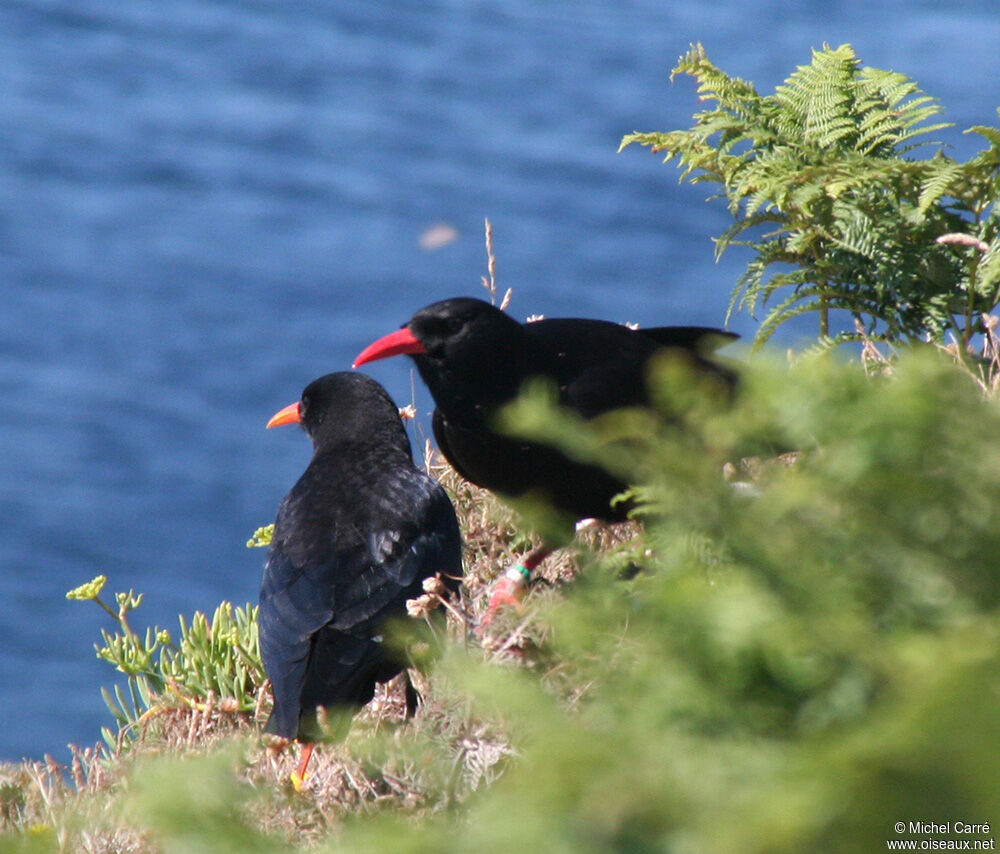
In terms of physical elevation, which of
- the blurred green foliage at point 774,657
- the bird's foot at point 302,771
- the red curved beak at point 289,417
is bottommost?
the blurred green foliage at point 774,657

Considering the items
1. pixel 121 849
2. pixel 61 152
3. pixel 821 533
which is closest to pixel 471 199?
pixel 61 152

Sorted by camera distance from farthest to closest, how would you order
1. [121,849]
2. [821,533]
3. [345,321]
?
1. [345,321]
2. [121,849]
3. [821,533]

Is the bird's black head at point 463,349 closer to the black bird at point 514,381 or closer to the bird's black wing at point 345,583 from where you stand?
the black bird at point 514,381

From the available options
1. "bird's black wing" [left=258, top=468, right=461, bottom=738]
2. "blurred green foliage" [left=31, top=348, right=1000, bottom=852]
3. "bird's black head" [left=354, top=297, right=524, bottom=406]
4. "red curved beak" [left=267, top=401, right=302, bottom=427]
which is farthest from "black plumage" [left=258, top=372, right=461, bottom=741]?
"blurred green foliage" [left=31, top=348, right=1000, bottom=852]

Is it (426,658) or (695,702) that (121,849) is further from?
(695,702)

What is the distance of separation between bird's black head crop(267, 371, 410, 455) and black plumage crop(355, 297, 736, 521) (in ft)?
1.37

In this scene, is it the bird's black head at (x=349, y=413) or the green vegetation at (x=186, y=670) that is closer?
the green vegetation at (x=186, y=670)

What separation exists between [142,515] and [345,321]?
2400 mm

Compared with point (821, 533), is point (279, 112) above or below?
above

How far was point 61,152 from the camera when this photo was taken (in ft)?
44.2

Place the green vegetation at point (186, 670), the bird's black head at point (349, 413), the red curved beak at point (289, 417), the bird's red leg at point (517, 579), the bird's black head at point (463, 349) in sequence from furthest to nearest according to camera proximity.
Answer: the red curved beak at point (289, 417), the bird's black head at point (349, 413), the bird's black head at point (463, 349), the green vegetation at point (186, 670), the bird's red leg at point (517, 579)

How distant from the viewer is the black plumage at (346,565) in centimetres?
416

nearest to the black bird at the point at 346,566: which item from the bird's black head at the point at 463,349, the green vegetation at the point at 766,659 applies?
the bird's black head at the point at 463,349

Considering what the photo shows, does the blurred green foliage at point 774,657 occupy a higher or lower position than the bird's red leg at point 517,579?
lower
